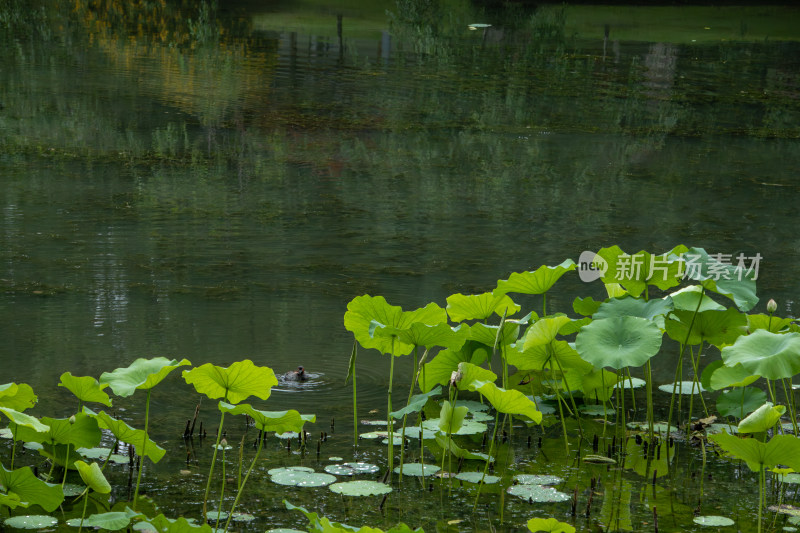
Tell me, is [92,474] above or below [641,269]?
below

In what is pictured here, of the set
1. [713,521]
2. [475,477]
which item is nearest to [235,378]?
[475,477]

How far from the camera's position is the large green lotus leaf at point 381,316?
318 centimetres

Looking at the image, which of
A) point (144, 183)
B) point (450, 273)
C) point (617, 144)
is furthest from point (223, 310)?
point (617, 144)

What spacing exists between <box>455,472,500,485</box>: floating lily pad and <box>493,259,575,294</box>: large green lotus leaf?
0.66 meters

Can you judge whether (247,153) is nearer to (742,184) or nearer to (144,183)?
(144,183)

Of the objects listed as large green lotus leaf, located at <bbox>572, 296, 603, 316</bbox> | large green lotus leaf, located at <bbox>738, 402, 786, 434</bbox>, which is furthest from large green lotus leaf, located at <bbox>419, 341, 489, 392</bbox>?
large green lotus leaf, located at <bbox>738, 402, 786, 434</bbox>

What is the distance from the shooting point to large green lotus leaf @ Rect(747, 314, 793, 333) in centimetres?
346

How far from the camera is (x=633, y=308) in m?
3.43

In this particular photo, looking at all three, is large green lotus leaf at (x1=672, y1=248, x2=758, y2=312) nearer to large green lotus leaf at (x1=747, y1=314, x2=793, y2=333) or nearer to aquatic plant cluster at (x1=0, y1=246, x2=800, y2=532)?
aquatic plant cluster at (x1=0, y1=246, x2=800, y2=532)

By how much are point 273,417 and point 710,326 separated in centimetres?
163

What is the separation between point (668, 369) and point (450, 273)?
1.43m

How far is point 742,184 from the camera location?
7344 millimetres

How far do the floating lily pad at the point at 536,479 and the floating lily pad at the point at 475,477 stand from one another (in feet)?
0.22

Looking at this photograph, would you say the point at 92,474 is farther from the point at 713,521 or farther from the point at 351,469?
the point at 713,521
